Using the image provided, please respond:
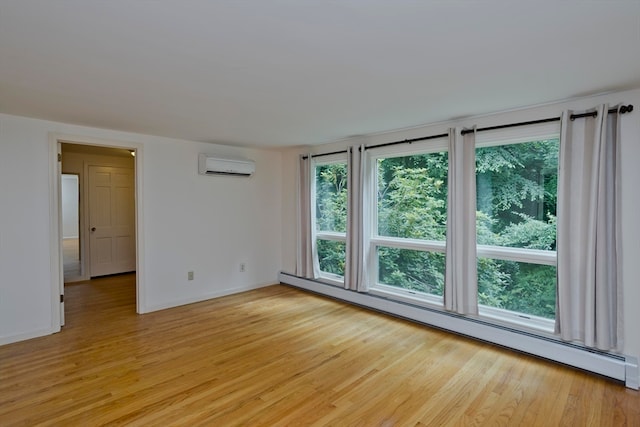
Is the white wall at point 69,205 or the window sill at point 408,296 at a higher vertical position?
the white wall at point 69,205

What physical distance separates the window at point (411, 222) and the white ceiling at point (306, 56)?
2.68 feet

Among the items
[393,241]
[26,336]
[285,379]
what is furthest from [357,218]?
[26,336]

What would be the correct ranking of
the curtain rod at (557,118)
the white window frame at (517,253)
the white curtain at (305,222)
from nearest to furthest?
the curtain rod at (557,118), the white window frame at (517,253), the white curtain at (305,222)

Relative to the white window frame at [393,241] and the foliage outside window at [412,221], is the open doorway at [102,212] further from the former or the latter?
the foliage outside window at [412,221]

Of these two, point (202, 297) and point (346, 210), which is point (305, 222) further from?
point (202, 297)

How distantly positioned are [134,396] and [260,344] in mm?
1160

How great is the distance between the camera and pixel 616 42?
1805 millimetres

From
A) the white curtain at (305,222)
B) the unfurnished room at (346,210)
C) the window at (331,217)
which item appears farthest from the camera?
the white curtain at (305,222)

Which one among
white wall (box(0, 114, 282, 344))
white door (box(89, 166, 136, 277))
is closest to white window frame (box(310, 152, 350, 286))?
white wall (box(0, 114, 282, 344))

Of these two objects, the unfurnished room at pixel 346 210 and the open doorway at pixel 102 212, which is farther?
the open doorway at pixel 102 212

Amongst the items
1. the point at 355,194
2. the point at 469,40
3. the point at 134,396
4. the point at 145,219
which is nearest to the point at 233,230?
the point at 145,219

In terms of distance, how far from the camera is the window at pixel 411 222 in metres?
3.79

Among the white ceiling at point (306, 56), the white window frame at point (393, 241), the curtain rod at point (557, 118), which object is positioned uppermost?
the white ceiling at point (306, 56)

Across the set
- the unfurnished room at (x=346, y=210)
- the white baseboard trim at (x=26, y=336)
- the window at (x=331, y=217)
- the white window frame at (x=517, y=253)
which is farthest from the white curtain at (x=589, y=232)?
the white baseboard trim at (x=26, y=336)
